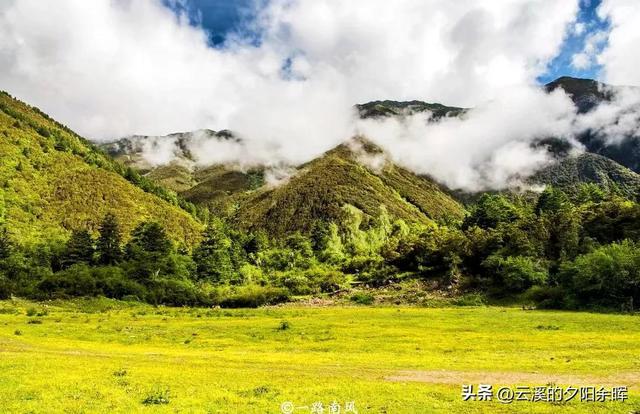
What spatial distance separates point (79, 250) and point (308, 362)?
12108 centimetres

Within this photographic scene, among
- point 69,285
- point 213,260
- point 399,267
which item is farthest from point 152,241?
point 399,267

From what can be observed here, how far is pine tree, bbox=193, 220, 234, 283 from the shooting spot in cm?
15362

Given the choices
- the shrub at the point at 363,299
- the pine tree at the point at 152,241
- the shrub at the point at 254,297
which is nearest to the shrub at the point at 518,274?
the shrub at the point at 363,299

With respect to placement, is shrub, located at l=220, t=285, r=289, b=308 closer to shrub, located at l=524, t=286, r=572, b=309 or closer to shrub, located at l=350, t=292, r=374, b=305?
shrub, located at l=350, t=292, r=374, b=305

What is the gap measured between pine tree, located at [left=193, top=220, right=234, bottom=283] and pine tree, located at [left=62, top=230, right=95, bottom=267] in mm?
31812

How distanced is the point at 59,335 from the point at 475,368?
53529 mm

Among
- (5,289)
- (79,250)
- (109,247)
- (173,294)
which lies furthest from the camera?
(109,247)

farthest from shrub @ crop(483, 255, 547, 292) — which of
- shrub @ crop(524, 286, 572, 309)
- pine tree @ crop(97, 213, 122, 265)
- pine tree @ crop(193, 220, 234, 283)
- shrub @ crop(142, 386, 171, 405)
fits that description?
pine tree @ crop(97, 213, 122, 265)

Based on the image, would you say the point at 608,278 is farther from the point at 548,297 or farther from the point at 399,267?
the point at 399,267

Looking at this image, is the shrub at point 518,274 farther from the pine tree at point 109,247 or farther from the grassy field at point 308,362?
the pine tree at point 109,247

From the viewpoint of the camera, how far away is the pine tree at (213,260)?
153625mm

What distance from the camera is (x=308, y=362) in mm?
44125

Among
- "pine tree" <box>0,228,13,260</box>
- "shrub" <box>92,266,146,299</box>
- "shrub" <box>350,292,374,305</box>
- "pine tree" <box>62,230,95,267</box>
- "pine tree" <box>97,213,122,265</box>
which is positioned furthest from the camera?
"pine tree" <box>97,213,122,265</box>

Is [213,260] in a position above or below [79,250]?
below
